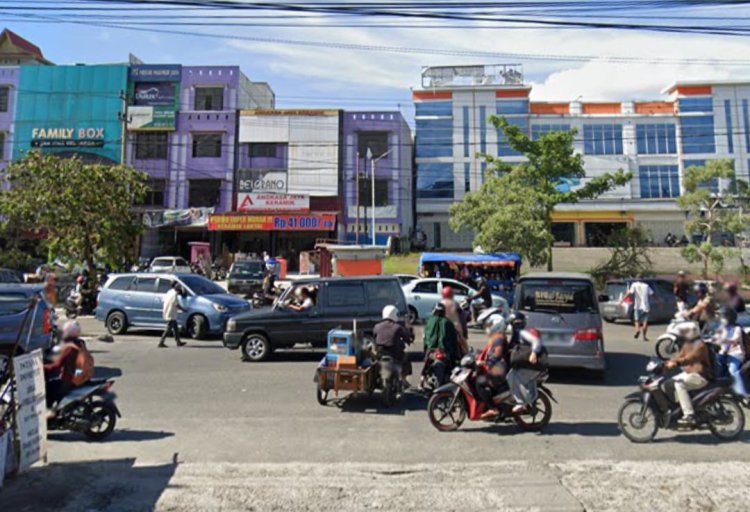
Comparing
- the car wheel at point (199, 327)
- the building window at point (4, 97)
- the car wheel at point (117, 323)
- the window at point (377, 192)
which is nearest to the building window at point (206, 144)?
the window at point (377, 192)

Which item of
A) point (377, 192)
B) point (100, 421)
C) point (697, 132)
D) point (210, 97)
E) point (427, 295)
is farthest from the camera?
point (697, 132)

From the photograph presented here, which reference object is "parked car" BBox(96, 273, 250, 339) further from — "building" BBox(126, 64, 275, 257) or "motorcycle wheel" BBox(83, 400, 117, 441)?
"building" BBox(126, 64, 275, 257)

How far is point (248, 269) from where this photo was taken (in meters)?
27.5

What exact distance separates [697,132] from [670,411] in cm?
5146

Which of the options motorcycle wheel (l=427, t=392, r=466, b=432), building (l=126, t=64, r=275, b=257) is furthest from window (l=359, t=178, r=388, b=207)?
motorcycle wheel (l=427, t=392, r=466, b=432)

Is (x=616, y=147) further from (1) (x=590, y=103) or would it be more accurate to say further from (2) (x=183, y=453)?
(2) (x=183, y=453)

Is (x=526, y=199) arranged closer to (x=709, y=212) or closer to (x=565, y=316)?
(x=709, y=212)

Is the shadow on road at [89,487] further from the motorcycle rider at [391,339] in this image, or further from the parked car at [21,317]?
the parked car at [21,317]

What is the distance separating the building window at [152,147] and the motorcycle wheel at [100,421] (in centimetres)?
3686

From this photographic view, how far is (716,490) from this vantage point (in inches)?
194

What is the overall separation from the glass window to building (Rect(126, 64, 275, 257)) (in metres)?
30.1

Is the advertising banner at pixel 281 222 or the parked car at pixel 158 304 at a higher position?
the advertising banner at pixel 281 222

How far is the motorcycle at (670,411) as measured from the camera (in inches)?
252

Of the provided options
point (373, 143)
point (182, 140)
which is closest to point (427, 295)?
point (373, 143)
